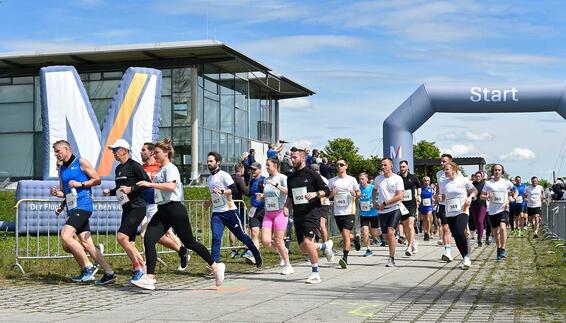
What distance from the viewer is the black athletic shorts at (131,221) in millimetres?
10484

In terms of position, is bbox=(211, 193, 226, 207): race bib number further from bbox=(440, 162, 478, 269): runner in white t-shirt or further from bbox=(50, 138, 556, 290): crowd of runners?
bbox=(440, 162, 478, 269): runner in white t-shirt

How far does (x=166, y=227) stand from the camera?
10.2 metres

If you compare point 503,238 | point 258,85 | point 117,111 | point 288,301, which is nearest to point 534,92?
point 503,238

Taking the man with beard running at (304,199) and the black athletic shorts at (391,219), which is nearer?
the man with beard running at (304,199)

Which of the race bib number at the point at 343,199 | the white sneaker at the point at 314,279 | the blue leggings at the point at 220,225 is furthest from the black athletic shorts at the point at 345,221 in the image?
the white sneaker at the point at 314,279

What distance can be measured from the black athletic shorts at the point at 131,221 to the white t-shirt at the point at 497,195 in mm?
7400

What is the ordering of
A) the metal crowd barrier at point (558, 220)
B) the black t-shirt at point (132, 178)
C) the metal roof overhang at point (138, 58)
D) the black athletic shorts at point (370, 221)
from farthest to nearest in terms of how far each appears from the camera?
the metal roof overhang at point (138, 58) < the metal crowd barrier at point (558, 220) < the black athletic shorts at point (370, 221) < the black t-shirt at point (132, 178)

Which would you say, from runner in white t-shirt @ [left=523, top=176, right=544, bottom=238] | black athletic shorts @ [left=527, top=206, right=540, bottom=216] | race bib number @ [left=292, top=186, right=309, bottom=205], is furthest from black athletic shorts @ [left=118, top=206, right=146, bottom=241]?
black athletic shorts @ [left=527, top=206, right=540, bottom=216]

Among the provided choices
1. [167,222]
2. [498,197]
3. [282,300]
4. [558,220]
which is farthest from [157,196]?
[558,220]

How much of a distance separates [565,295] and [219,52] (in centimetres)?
2909

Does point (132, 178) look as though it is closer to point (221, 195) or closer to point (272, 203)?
point (221, 195)

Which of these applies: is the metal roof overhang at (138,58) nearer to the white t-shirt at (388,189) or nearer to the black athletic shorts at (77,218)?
the white t-shirt at (388,189)

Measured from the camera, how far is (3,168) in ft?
136

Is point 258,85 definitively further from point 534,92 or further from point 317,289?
point 317,289
